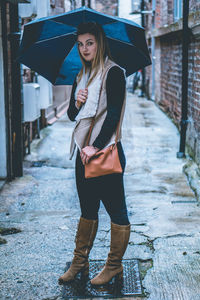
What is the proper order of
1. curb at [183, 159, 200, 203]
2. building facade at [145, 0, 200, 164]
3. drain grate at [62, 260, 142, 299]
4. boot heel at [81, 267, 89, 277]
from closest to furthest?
drain grate at [62, 260, 142, 299] → boot heel at [81, 267, 89, 277] → curb at [183, 159, 200, 203] → building facade at [145, 0, 200, 164]

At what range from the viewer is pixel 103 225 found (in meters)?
4.60

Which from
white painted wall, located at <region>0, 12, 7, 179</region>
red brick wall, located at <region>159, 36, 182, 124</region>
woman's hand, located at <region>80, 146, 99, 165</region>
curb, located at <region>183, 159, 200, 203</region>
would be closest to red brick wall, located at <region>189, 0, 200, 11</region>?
red brick wall, located at <region>159, 36, 182, 124</region>

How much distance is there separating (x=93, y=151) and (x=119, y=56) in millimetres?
887

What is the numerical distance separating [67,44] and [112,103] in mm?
784

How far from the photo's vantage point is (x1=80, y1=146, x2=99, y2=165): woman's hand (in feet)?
9.74

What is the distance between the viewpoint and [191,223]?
4566 millimetres

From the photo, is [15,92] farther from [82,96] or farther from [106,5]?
[106,5]

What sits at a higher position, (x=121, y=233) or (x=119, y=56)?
(x=119, y=56)

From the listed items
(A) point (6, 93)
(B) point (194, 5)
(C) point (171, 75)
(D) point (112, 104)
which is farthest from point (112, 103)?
(C) point (171, 75)

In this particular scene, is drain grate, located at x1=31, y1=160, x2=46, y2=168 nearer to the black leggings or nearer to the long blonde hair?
the black leggings

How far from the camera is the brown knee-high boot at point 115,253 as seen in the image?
124 inches

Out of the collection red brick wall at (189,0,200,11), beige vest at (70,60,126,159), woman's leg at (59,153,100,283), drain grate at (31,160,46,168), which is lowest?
drain grate at (31,160,46,168)

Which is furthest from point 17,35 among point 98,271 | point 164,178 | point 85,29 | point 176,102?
point 176,102

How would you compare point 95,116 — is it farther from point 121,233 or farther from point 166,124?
point 166,124
